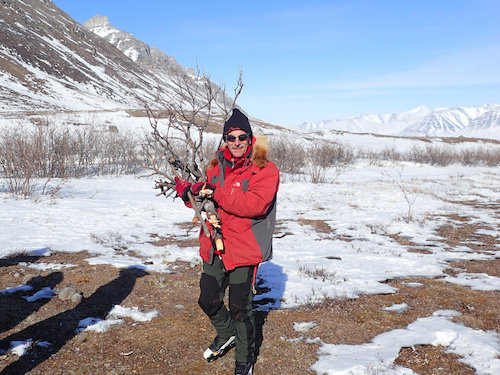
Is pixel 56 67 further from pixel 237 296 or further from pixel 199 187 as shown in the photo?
pixel 237 296

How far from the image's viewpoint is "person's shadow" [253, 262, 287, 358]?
3.89m

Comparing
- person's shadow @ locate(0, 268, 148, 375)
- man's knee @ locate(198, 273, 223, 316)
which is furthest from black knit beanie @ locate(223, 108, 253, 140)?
person's shadow @ locate(0, 268, 148, 375)

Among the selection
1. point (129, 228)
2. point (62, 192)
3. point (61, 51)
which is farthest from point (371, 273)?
point (61, 51)

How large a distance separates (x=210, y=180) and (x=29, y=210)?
8411 millimetres

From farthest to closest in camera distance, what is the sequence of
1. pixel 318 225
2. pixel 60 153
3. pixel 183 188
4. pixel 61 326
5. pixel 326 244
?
pixel 60 153 → pixel 318 225 → pixel 326 244 → pixel 61 326 → pixel 183 188

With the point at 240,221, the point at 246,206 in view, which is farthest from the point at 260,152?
the point at 240,221

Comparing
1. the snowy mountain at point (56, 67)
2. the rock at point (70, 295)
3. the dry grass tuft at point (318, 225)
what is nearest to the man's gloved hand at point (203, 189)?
the rock at point (70, 295)

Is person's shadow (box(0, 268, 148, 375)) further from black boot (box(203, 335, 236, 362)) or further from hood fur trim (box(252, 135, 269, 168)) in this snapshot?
hood fur trim (box(252, 135, 269, 168))

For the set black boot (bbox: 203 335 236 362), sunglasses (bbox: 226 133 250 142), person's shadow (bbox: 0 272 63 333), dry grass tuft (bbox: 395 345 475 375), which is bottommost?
person's shadow (bbox: 0 272 63 333)

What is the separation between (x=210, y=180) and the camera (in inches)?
117

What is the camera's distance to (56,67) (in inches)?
3105

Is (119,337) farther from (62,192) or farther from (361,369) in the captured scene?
(62,192)

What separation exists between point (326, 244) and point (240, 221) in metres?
5.34

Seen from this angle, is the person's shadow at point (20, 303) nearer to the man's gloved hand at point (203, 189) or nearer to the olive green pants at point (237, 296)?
the olive green pants at point (237, 296)
